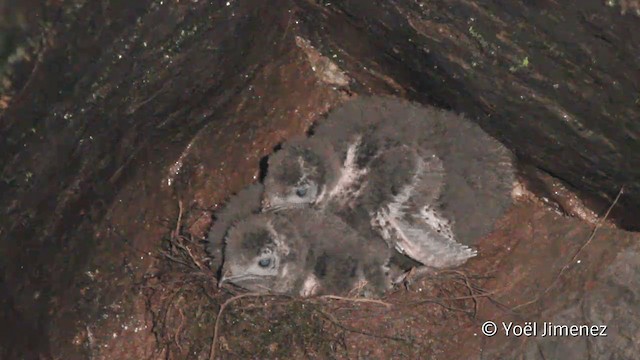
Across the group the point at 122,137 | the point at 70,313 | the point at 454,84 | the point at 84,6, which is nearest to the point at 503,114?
the point at 454,84

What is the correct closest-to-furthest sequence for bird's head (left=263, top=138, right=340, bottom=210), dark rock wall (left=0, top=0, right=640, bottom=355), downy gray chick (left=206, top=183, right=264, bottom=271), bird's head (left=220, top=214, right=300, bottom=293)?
1. dark rock wall (left=0, top=0, right=640, bottom=355)
2. bird's head (left=220, top=214, right=300, bottom=293)
3. bird's head (left=263, top=138, right=340, bottom=210)
4. downy gray chick (left=206, top=183, right=264, bottom=271)

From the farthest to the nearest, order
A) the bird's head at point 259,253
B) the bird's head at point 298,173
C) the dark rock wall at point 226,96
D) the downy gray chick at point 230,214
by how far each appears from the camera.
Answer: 1. the downy gray chick at point 230,214
2. the bird's head at point 298,173
3. the bird's head at point 259,253
4. the dark rock wall at point 226,96

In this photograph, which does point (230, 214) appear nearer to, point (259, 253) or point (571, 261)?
point (259, 253)

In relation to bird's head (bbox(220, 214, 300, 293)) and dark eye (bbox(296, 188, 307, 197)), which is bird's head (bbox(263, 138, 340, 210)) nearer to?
dark eye (bbox(296, 188, 307, 197))

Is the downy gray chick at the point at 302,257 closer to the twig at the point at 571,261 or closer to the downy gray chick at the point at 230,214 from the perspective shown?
the downy gray chick at the point at 230,214

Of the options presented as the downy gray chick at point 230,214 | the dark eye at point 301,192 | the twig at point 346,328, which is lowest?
the twig at point 346,328

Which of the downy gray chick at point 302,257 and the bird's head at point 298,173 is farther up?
the bird's head at point 298,173

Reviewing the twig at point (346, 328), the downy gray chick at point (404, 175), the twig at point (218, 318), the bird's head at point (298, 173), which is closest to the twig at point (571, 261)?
the downy gray chick at point (404, 175)

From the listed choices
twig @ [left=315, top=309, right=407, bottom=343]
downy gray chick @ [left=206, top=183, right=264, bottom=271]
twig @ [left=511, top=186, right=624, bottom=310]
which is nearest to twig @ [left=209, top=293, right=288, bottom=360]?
downy gray chick @ [left=206, top=183, right=264, bottom=271]
